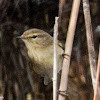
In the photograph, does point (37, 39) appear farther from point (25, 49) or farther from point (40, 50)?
point (25, 49)

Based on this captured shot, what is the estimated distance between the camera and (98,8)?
6.51 ft

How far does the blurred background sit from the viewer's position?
2.00m

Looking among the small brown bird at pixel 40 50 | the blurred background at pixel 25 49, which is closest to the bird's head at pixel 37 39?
the small brown bird at pixel 40 50

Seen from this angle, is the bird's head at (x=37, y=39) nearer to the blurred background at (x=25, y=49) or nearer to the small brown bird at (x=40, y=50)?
the small brown bird at (x=40, y=50)

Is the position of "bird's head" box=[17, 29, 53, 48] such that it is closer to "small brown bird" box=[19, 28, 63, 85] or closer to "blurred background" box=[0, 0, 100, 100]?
"small brown bird" box=[19, 28, 63, 85]

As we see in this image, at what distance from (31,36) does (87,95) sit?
783 mm

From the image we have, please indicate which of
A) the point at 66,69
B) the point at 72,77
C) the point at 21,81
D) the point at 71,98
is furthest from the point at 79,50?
the point at 66,69

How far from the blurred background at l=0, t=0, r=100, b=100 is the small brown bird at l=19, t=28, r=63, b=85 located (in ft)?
1.41

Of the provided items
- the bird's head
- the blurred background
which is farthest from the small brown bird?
the blurred background

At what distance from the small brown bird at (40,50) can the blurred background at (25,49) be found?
431 mm

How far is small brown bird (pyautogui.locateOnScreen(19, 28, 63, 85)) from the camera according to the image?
1.50 m

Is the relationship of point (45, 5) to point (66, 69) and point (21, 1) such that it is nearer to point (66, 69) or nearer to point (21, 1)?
point (21, 1)

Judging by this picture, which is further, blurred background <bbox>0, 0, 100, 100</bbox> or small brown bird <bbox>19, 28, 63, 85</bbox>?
blurred background <bbox>0, 0, 100, 100</bbox>

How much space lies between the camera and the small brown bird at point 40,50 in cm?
150
